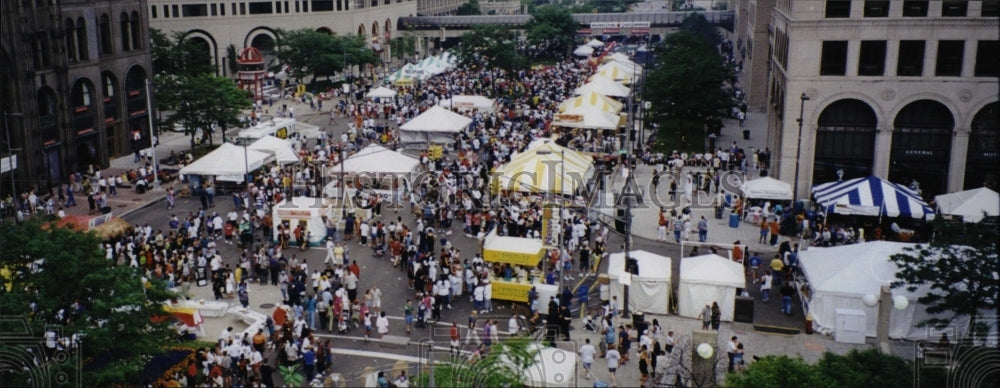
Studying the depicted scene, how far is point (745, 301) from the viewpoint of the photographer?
2592 centimetres

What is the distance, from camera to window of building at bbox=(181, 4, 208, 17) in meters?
83.4

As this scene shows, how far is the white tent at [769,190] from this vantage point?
3684cm

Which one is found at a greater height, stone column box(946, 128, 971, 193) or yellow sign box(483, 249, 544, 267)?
stone column box(946, 128, 971, 193)

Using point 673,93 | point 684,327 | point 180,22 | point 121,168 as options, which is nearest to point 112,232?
point 121,168

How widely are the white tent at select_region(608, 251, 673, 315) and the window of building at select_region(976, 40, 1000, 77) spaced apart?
1941 cm

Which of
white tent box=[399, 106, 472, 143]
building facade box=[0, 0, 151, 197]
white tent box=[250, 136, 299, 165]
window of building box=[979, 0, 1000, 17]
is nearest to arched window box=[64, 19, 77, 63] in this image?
building facade box=[0, 0, 151, 197]

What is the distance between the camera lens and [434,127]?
161 feet

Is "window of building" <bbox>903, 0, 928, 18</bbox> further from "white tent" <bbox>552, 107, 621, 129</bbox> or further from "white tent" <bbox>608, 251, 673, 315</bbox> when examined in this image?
"white tent" <bbox>608, 251, 673, 315</bbox>

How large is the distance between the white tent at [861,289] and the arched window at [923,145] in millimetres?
14084

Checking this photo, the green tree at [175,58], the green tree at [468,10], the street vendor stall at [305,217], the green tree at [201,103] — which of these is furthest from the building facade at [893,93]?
the green tree at [468,10]

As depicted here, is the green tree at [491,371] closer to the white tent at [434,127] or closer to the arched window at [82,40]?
the white tent at [434,127]

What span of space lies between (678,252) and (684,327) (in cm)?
785

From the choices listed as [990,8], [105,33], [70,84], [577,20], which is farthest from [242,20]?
[990,8]

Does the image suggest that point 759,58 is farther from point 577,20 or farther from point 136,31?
point 577,20
